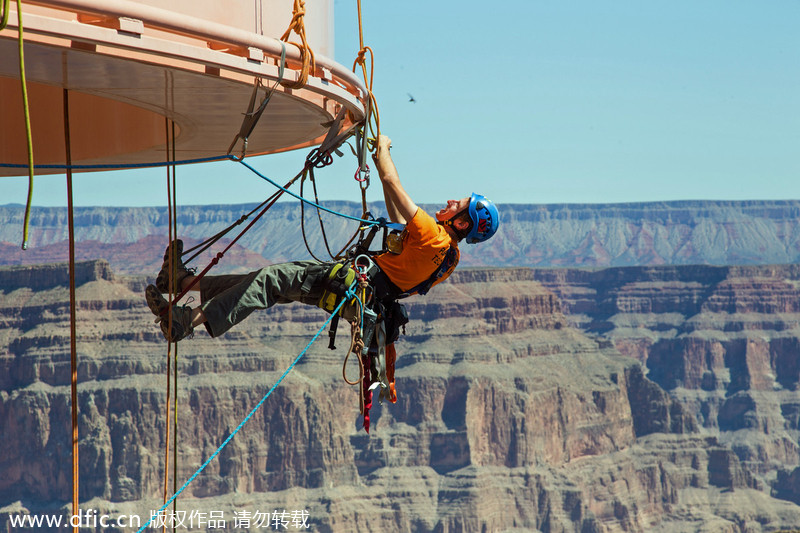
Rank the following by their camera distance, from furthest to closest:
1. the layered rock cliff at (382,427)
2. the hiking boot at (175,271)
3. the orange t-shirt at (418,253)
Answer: the layered rock cliff at (382,427)
the hiking boot at (175,271)
the orange t-shirt at (418,253)

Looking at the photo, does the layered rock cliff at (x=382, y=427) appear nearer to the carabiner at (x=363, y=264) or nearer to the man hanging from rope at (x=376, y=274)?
the man hanging from rope at (x=376, y=274)

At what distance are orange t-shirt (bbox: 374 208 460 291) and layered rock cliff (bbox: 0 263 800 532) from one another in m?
105

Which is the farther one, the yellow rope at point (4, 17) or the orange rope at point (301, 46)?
the orange rope at point (301, 46)

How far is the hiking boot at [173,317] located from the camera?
9.77 metres

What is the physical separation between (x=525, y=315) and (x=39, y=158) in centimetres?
14806

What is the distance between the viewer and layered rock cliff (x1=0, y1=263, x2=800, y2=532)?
117 metres

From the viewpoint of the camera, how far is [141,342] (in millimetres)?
124000

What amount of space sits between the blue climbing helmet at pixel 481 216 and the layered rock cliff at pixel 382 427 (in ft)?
347

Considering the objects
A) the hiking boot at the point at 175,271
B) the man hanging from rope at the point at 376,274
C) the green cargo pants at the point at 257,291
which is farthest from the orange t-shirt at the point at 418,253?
the hiking boot at the point at 175,271

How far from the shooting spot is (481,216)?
1079 centimetres

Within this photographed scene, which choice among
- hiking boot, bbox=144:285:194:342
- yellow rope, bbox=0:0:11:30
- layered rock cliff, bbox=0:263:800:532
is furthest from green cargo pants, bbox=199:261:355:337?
layered rock cliff, bbox=0:263:800:532

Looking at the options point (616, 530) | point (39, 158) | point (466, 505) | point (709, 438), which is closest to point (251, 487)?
point (466, 505)

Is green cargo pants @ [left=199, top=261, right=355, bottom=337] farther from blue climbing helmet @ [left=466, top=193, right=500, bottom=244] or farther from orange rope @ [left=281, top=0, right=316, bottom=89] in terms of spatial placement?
orange rope @ [left=281, top=0, right=316, bottom=89]

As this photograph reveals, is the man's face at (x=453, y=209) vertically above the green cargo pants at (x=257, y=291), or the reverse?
the man's face at (x=453, y=209)
